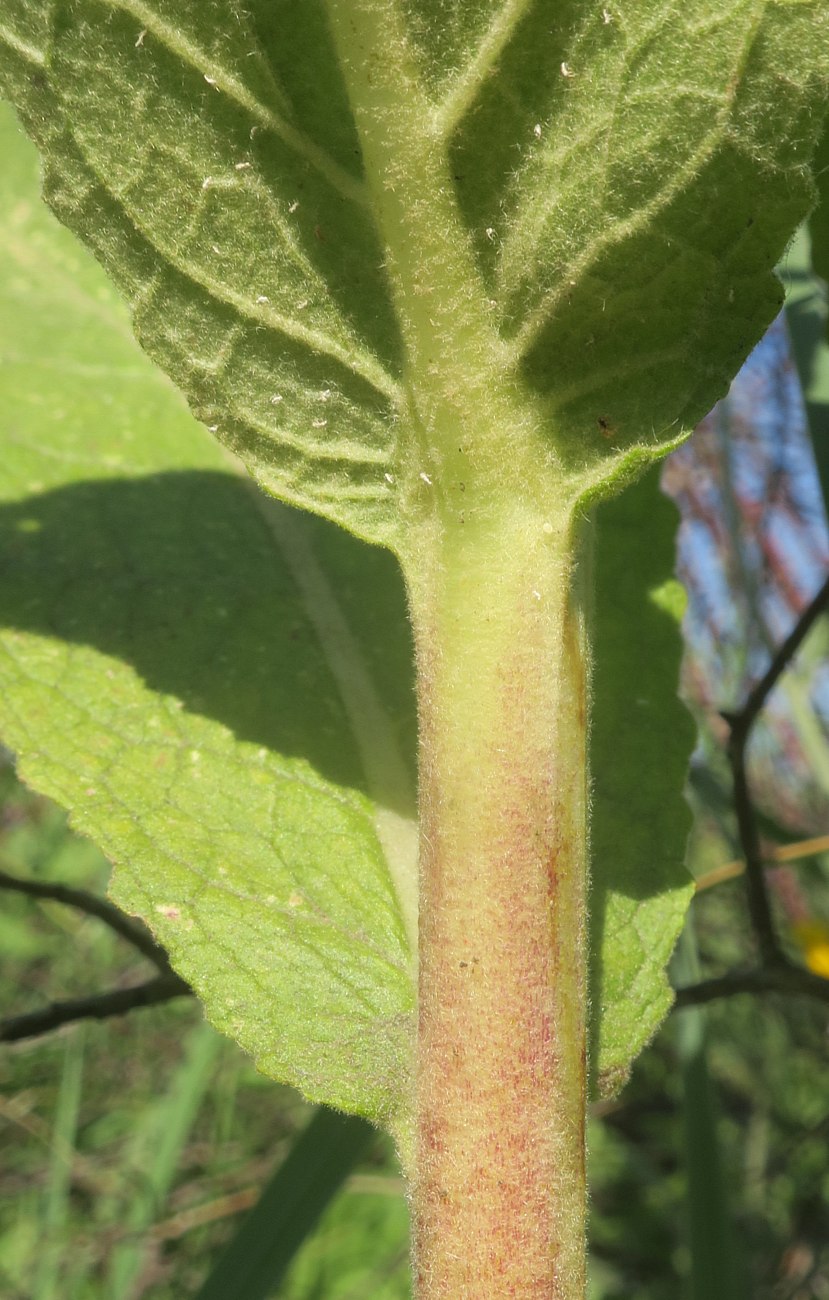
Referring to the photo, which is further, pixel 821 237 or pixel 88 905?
pixel 88 905

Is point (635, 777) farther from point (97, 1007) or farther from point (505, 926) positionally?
point (97, 1007)

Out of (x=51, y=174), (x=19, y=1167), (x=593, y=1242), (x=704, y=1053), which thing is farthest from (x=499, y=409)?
(x=19, y=1167)

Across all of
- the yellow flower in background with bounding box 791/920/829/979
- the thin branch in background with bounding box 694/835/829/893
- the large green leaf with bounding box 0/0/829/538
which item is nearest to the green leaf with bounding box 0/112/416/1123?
the large green leaf with bounding box 0/0/829/538

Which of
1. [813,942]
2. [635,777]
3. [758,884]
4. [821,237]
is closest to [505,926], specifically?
[635,777]

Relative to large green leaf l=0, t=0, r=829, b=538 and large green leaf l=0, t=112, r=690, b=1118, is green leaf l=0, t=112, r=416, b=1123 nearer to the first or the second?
large green leaf l=0, t=112, r=690, b=1118

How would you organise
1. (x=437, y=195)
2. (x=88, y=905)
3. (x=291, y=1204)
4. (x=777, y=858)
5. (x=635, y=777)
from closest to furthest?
(x=437, y=195) < (x=635, y=777) < (x=291, y=1204) < (x=88, y=905) < (x=777, y=858)

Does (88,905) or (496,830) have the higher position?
(496,830)

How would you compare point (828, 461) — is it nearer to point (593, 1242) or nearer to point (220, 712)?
point (220, 712)

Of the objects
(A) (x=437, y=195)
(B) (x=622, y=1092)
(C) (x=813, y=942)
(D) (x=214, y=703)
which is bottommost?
(B) (x=622, y=1092)
